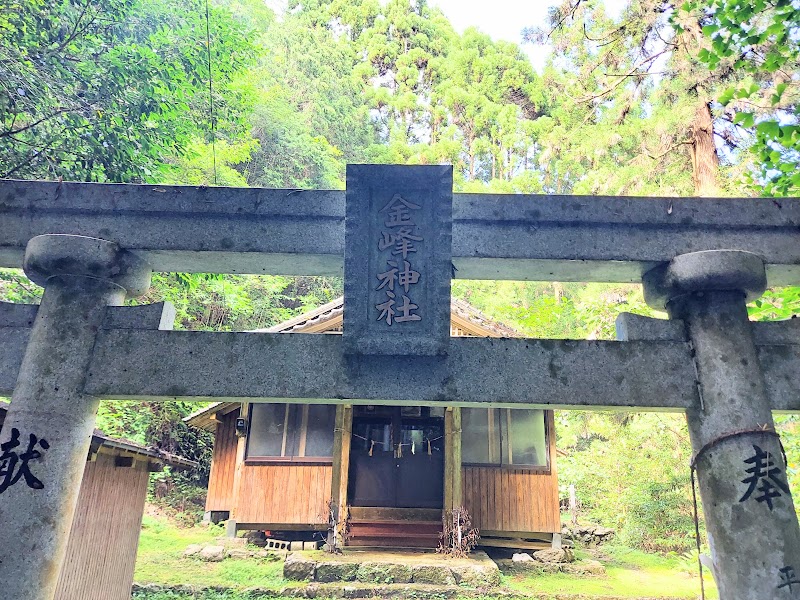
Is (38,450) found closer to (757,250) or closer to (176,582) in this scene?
(757,250)

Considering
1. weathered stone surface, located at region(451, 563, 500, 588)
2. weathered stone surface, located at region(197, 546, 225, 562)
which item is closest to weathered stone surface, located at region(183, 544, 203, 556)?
weathered stone surface, located at region(197, 546, 225, 562)

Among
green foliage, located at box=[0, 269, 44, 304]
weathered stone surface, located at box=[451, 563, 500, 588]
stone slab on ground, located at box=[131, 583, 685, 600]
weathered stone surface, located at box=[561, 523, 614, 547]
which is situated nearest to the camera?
green foliage, located at box=[0, 269, 44, 304]

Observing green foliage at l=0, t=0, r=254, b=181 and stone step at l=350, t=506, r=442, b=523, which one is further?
stone step at l=350, t=506, r=442, b=523

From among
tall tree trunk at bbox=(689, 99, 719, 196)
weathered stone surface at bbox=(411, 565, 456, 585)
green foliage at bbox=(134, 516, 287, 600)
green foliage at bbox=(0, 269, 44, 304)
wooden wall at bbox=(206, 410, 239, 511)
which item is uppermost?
tall tree trunk at bbox=(689, 99, 719, 196)

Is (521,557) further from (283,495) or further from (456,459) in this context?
(283,495)

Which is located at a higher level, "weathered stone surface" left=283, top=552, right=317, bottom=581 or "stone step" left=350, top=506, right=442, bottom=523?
"stone step" left=350, top=506, right=442, bottom=523

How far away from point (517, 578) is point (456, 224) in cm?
910

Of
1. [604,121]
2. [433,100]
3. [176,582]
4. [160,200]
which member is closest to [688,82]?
[604,121]

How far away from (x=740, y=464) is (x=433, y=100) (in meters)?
32.8

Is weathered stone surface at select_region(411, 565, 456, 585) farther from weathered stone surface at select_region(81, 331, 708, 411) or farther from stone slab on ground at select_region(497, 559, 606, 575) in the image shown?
weathered stone surface at select_region(81, 331, 708, 411)

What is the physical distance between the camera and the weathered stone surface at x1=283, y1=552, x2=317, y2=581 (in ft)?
30.9

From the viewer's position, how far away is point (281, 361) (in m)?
3.62

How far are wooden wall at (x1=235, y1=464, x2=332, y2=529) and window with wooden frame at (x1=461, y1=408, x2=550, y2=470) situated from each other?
3.25 meters

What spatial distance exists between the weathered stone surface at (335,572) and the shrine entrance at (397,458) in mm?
2437
